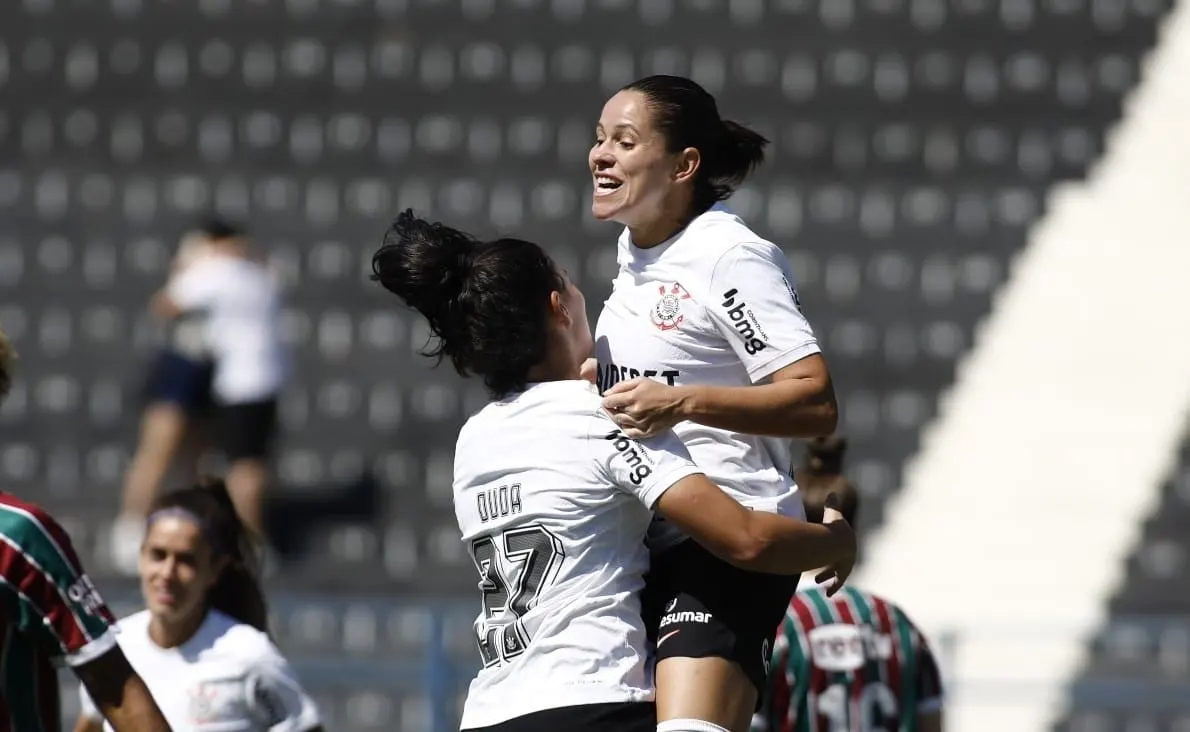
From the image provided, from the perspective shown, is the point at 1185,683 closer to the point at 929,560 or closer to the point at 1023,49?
the point at 929,560

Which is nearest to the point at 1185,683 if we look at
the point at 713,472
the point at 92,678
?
the point at 713,472

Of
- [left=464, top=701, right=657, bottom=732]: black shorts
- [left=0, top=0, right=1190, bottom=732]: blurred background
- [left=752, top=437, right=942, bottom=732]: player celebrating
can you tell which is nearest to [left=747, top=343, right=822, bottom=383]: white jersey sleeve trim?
[left=464, top=701, right=657, bottom=732]: black shorts

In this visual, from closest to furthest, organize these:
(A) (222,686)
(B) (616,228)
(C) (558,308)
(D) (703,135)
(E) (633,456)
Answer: (E) (633,456) → (C) (558,308) → (D) (703,135) → (A) (222,686) → (B) (616,228)

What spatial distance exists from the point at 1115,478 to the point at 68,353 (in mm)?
5519

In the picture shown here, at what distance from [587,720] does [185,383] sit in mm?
6939

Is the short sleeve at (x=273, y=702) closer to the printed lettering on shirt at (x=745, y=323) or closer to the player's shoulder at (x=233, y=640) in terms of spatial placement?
the player's shoulder at (x=233, y=640)

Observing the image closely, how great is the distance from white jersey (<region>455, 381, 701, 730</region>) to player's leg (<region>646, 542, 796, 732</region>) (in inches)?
2.1

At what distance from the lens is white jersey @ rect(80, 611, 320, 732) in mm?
4355

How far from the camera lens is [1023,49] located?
11.8 m

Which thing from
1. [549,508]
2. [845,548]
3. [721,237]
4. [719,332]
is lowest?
[845,548]

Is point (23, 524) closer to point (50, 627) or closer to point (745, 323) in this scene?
point (50, 627)

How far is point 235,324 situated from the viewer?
9703 mm

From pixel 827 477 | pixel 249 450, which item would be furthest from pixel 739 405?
pixel 249 450

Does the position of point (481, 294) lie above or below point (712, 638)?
above
